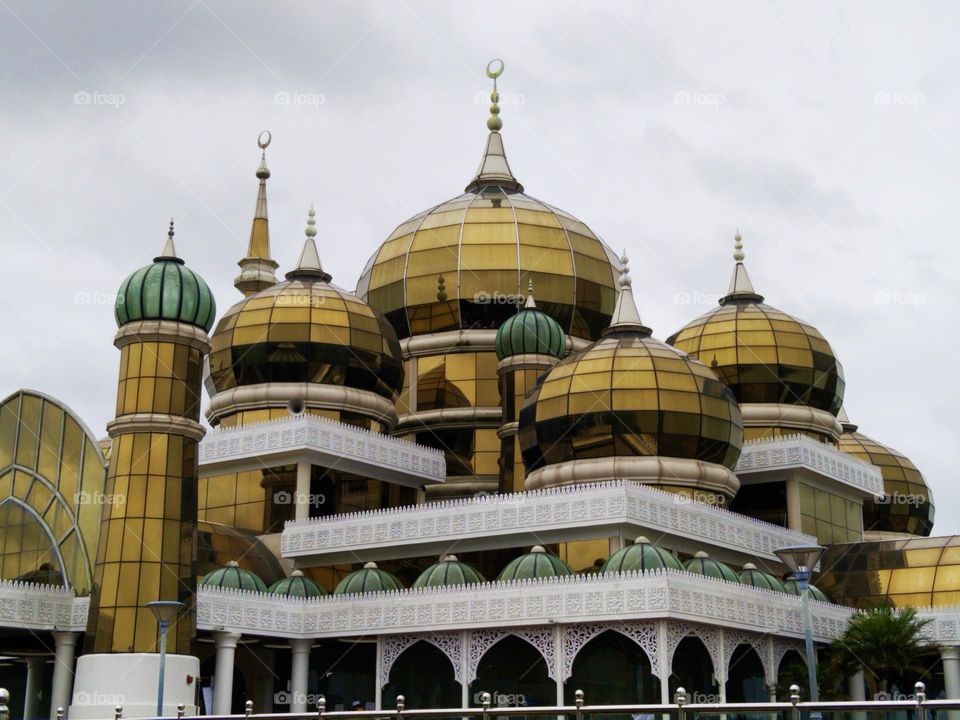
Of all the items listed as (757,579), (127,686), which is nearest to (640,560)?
(757,579)

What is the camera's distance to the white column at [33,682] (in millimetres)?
37906

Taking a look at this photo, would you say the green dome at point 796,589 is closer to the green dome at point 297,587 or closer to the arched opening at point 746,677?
the arched opening at point 746,677

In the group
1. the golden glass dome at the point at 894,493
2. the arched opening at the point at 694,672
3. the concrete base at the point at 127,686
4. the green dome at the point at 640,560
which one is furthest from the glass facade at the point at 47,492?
the golden glass dome at the point at 894,493

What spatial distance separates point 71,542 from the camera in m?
35.4

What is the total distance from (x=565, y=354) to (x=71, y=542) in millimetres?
19044

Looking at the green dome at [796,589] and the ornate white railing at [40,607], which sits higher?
the green dome at [796,589]

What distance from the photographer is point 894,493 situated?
56156 millimetres

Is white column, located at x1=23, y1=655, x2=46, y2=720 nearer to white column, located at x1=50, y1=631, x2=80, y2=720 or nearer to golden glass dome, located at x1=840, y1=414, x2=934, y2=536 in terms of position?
white column, located at x1=50, y1=631, x2=80, y2=720

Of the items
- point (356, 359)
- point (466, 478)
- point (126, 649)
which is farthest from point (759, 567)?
point (126, 649)

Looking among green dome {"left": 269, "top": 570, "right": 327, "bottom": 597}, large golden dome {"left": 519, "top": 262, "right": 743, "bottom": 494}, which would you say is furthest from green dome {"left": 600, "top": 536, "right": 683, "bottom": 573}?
green dome {"left": 269, "top": 570, "right": 327, "bottom": 597}

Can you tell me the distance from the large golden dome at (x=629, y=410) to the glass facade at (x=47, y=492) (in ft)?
41.0

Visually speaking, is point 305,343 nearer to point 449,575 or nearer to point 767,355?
point 449,575

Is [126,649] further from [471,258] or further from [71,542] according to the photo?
[471,258]

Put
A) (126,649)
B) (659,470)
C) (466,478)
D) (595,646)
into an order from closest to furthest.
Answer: (126,649) → (595,646) → (659,470) → (466,478)
